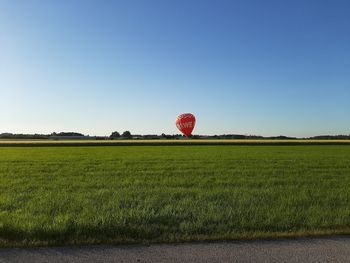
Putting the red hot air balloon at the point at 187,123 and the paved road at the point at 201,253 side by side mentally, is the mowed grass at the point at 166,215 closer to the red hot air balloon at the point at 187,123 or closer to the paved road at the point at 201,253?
the paved road at the point at 201,253

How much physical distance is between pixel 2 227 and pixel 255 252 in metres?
4.38

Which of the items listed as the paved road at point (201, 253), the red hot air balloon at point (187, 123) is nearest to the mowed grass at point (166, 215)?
the paved road at point (201, 253)

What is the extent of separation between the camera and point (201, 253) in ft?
19.9

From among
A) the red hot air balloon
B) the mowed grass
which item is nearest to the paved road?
the mowed grass

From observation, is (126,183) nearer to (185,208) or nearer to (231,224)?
(185,208)

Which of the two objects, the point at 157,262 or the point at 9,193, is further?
the point at 9,193

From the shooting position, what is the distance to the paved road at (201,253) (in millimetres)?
5785

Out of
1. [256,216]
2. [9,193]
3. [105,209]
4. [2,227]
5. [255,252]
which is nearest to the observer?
[255,252]

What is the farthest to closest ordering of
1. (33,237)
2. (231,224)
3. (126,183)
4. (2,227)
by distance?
(126,183) → (231,224) → (2,227) → (33,237)

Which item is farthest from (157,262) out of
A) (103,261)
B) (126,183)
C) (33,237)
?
(126,183)

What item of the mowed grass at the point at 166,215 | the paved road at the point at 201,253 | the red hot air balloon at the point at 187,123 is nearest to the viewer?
the paved road at the point at 201,253

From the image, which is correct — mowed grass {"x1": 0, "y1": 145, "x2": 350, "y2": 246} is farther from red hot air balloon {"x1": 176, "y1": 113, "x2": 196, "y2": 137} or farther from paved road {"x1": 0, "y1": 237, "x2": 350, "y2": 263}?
red hot air balloon {"x1": 176, "y1": 113, "x2": 196, "y2": 137}

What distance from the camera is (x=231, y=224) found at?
7918 millimetres

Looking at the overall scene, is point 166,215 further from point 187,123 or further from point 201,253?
point 187,123
